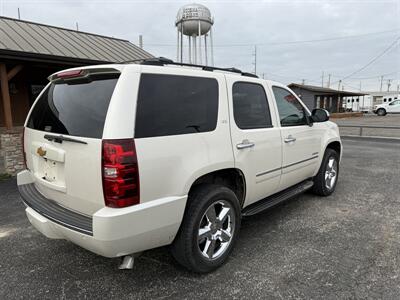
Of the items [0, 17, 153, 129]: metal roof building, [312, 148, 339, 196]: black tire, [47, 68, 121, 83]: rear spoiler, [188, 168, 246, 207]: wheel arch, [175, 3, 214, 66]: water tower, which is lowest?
[312, 148, 339, 196]: black tire

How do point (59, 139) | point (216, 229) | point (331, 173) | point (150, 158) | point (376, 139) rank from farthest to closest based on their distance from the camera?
point (376, 139) < point (331, 173) < point (216, 229) < point (59, 139) < point (150, 158)

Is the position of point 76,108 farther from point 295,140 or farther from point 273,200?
point 295,140

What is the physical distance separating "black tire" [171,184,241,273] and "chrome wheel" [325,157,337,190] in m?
2.72

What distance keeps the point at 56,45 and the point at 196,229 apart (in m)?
9.19

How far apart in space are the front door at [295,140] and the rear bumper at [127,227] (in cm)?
182

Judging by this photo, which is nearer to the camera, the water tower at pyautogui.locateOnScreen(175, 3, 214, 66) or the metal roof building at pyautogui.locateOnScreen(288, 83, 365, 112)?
the water tower at pyautogui.locateOnScreen(175, 3, 214, 66)

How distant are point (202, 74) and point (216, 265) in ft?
6.01

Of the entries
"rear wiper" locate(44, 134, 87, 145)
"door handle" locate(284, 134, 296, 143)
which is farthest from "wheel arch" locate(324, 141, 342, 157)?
"rear wiper" locate(44, 134, 87, 145)

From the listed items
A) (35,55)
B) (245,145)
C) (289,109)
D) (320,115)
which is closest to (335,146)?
(320,115)

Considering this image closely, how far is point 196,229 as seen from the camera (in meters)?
→ 2.51

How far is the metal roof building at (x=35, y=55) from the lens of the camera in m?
7.49

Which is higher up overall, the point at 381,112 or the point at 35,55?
the point at 35,55

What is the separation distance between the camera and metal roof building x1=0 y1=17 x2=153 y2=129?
7.49 meters

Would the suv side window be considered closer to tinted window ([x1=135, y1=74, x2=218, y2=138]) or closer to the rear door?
tinted window ([x1=135, y1=74, x2=218, y2=138])
